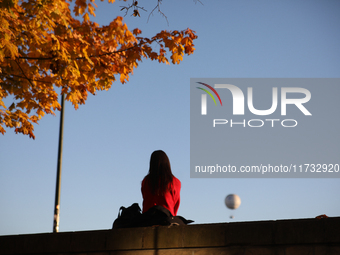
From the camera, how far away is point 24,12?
23.5 feet

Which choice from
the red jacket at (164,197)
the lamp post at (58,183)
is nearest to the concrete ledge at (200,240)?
the red jacket at (164,197)

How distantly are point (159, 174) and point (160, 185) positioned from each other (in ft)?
0.49

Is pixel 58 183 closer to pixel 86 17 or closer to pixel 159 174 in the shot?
pixel 86 17

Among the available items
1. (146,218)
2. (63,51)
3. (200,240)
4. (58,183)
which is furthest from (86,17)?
(58,183)

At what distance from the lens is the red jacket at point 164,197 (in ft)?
17.2

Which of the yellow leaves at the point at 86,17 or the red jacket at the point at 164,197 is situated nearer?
the red jacket at the point at 164,197

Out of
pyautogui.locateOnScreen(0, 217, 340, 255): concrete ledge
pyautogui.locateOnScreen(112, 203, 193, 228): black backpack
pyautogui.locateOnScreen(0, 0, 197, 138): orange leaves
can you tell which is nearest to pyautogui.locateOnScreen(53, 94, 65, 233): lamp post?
pyautogui.locateOnScreen(0, 0, 197, 138): orange leaves

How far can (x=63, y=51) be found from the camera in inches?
284

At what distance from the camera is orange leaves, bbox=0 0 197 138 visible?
6851 millimetres

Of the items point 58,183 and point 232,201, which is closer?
point 58,183

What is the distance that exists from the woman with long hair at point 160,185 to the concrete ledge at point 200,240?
0.94m

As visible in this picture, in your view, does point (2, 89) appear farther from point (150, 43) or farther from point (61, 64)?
point (150, 43)

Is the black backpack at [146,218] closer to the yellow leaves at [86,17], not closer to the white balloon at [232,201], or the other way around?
the yellow leaves at [86,17]

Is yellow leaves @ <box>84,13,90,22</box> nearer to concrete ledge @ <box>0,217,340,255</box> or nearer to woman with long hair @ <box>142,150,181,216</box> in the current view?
woman with long hair @ <box>142,150,181,216</box>
